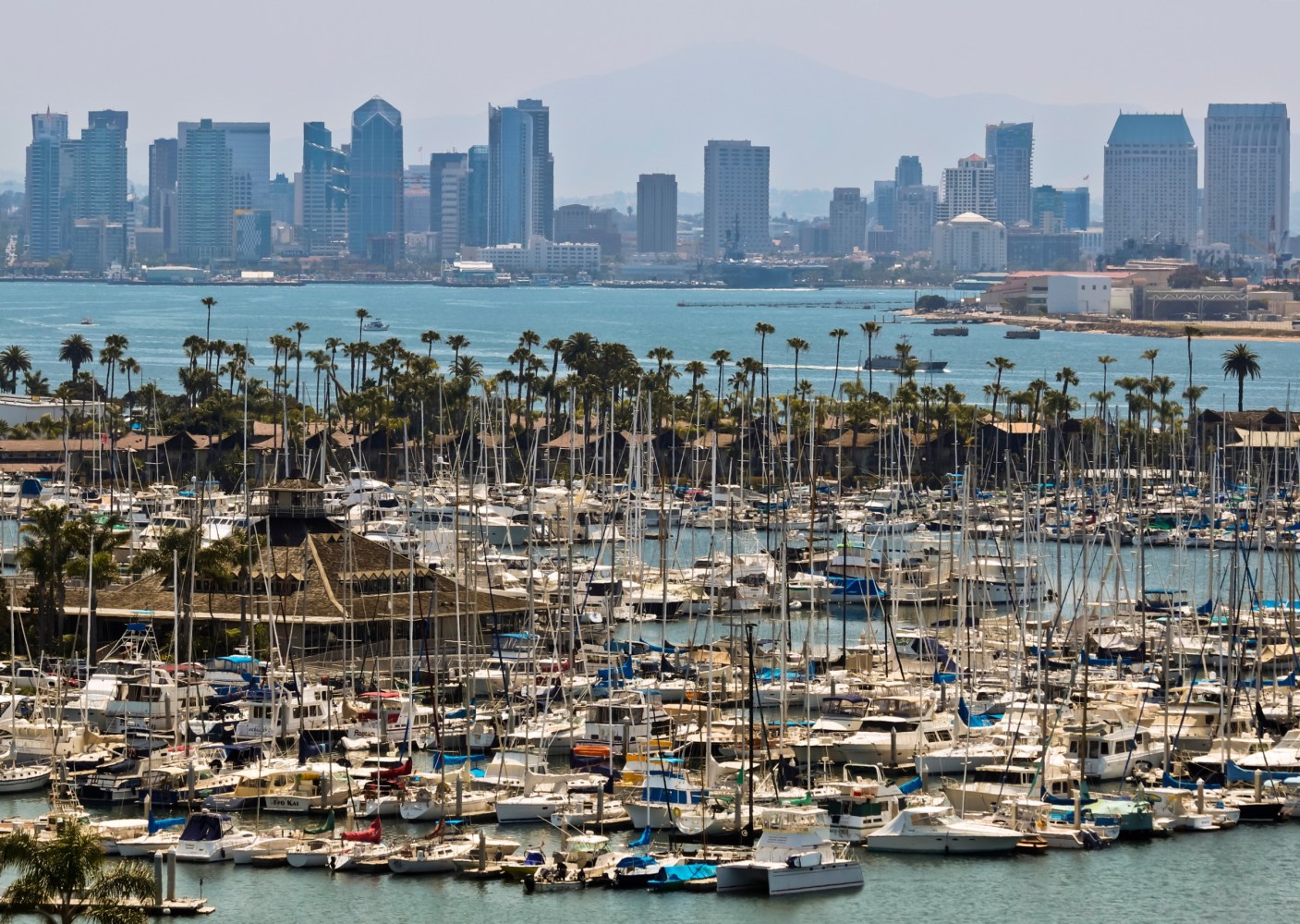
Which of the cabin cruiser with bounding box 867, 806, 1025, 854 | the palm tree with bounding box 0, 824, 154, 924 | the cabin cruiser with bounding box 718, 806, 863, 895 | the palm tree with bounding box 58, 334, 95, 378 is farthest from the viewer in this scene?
the palm tree with bounding box 58, 334, 95, 378

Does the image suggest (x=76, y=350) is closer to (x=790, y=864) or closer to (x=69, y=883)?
(x=790, y=864)

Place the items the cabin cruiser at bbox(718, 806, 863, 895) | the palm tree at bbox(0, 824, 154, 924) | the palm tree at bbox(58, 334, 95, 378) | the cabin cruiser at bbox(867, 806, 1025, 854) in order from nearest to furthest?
1. the palm tree at bbox(0, 824, 154, 924)
2. the cabin cruiser at bbox(718, 806, 863, 895)
3. the cabin cruiser at bbox(867, 806, 1025, 854)
4. the palm tree at bbox(58, 334, 95, 378)

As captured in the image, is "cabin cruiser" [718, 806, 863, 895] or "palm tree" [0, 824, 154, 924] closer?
"palm tree" [0, 824, 154, 924]

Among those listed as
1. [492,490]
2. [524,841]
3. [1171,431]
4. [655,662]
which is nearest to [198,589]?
[655,662]

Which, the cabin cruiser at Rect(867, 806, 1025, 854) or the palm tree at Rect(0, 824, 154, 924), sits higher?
the palm tree at Rect(0, 824, 154, 924)

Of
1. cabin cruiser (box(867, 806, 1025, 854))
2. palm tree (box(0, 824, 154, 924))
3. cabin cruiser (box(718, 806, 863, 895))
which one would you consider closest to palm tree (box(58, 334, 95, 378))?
cabin cruiser (box(867, 806, 1025, 854))

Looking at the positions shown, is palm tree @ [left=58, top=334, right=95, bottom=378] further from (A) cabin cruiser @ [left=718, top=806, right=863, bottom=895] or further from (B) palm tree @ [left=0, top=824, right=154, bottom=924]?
(B) palm tree @ [left=0, top=824, right=154, bottom=924]

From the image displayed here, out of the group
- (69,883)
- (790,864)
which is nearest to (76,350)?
(790,864)

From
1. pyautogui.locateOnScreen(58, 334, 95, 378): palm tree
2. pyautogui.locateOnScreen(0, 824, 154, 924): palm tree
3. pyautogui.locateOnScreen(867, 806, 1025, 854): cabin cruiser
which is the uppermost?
pyautogui.locateOnScreen(58, 334, 95, 378): palm tree
